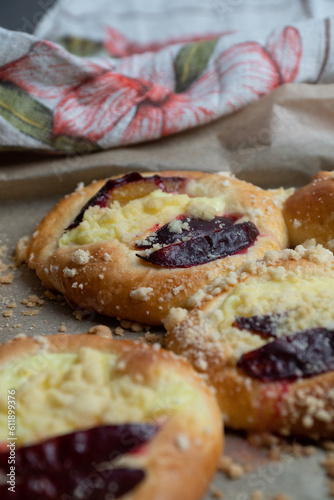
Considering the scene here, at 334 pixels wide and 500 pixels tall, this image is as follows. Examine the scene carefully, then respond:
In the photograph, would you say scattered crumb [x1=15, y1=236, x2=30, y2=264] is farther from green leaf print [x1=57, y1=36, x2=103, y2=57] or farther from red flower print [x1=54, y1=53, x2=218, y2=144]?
green leaf print [x1=57, y1=36, x2=103, y2=57]

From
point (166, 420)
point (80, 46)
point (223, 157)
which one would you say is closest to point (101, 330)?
point (166, 420)

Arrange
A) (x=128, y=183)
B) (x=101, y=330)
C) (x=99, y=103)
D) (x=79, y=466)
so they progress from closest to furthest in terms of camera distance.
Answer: (x=79, y=466)
(x=101, y=330)
(x=128, y=183)
(x=99, y=103)

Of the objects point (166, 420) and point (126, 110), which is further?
point (126, 110)

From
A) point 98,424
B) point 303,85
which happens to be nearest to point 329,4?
point 303,85

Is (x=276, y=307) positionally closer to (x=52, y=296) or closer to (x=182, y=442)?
(x=182, y=442)

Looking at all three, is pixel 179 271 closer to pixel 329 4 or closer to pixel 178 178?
pixel 178 178

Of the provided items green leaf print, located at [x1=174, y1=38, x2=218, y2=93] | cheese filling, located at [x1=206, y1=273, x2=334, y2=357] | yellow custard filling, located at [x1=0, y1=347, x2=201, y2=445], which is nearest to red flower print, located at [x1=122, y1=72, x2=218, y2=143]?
green leaf print, located at [x1=174, y1=38, x2=218, y2=93]

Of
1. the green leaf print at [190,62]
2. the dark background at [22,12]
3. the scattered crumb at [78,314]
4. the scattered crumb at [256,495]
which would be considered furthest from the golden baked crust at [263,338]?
the dark background at [22,12]
